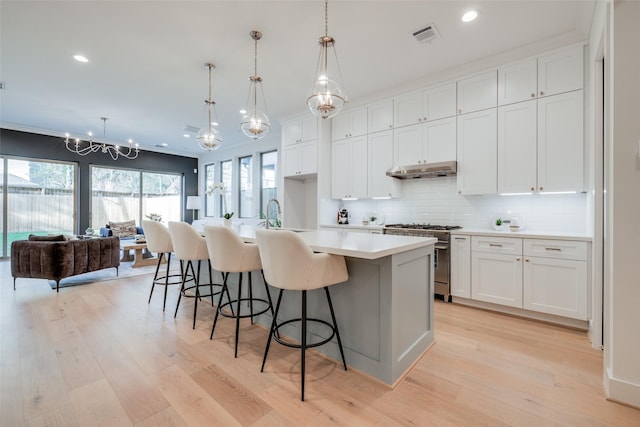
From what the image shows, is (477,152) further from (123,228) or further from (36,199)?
(36,199)

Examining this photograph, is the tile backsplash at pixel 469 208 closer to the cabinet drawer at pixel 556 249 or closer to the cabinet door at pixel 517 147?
the cabinet door at pixel 517 147

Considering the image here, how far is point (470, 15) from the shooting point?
8.30ft

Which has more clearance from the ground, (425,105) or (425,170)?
(425,105)

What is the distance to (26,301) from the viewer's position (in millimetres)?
3457

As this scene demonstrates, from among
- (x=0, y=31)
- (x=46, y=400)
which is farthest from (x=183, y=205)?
(x=46, y=400)

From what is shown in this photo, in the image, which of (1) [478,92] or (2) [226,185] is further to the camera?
(2) [226,185]

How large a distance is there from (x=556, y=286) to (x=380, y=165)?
8.18 ft

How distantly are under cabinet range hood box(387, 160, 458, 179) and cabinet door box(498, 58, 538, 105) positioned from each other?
88 cm

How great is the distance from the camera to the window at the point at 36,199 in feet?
19.4

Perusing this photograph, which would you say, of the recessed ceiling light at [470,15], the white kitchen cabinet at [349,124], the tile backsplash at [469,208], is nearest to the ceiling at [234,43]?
the recessed ceiling light at [470,15]

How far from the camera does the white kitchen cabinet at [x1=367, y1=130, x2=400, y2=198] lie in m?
4.15
